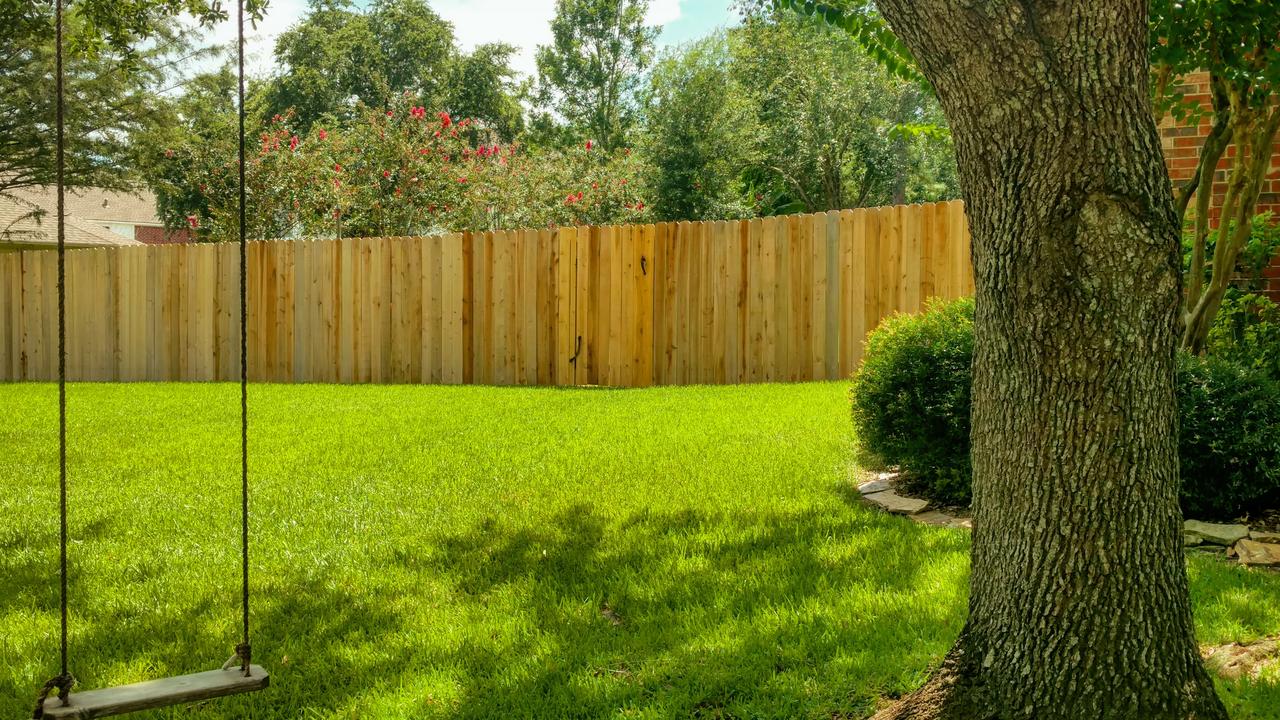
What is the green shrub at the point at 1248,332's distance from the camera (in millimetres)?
Result: 5477

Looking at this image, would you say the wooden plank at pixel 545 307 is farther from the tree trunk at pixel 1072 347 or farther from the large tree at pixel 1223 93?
the tree trunk at pixel 1072 347

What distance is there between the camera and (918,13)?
211cm

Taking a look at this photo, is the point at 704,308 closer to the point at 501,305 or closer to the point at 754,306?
the point at 754,306

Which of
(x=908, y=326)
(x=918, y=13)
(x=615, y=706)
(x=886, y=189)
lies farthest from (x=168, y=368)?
(x=886, y=189)

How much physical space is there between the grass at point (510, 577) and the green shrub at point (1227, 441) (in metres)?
0.66

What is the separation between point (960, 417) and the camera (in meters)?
4.84

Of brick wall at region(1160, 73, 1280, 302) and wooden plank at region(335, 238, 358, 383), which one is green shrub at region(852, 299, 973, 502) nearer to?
brick wall at region(1160, 73, 1280, 302)

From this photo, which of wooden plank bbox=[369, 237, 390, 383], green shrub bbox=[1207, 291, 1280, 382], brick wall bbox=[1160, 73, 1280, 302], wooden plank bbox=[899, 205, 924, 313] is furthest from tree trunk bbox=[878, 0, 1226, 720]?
wooden plank bbox=[369, 237, 390, 383]

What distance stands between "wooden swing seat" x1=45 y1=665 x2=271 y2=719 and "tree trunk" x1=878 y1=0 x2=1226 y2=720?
164 centimetres

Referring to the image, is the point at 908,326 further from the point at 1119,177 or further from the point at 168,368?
the point at 168,368

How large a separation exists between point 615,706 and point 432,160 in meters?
15.2

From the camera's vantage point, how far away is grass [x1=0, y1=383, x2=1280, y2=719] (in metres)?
2.83

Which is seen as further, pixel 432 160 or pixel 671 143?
pixel 671 143

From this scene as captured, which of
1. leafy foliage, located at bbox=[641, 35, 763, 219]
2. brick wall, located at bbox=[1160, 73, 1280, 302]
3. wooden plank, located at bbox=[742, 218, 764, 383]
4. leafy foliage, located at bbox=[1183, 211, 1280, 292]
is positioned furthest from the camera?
leafy foliage, located at bbox=[641, 35, 763, 219]
